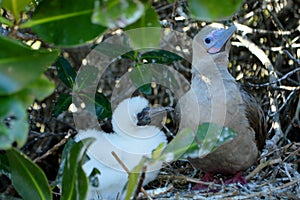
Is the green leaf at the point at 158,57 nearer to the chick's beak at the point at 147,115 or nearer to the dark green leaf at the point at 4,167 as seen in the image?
the chick's beak at the point at 147,115

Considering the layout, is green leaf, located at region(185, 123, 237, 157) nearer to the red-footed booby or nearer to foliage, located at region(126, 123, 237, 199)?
foliage, located at region(126, 123, 237, 199)

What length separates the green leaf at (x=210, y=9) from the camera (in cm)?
112

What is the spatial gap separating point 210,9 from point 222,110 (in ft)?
5.55

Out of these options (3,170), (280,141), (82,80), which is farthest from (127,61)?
(3,170)

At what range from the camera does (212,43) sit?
3131 millimetres

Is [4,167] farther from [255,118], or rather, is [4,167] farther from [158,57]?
[255,118]

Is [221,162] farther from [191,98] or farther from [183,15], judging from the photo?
[183,15]

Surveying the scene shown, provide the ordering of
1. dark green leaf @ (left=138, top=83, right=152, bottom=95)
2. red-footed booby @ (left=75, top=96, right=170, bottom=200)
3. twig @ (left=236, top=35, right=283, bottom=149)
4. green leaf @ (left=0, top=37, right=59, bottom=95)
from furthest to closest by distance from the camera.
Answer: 1. twig @ (left=236, top=35, right=283, bottom=149)
2. red-footed booby @ (left=75, top=96, right=170, bottom=200)
3. dark green leaf @ (left=138, top=83, right=152, bottom=95)
4. green leaf @ (left=0, top=37, right=59, bottom=95)

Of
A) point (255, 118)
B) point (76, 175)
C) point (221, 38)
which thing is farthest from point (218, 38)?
point (76, 175)

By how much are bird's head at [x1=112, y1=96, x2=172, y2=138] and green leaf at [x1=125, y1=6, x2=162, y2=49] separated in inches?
63.0

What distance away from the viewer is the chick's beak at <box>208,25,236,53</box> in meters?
2.99

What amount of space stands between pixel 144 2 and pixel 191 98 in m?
1.72

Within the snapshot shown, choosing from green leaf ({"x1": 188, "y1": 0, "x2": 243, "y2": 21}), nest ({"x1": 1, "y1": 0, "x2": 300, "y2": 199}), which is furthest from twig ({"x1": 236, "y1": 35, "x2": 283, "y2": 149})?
green leaf ({"x1": 188, "y1": 0, "x2": 243, "y2": 21})

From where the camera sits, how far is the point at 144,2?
3.93 ft
